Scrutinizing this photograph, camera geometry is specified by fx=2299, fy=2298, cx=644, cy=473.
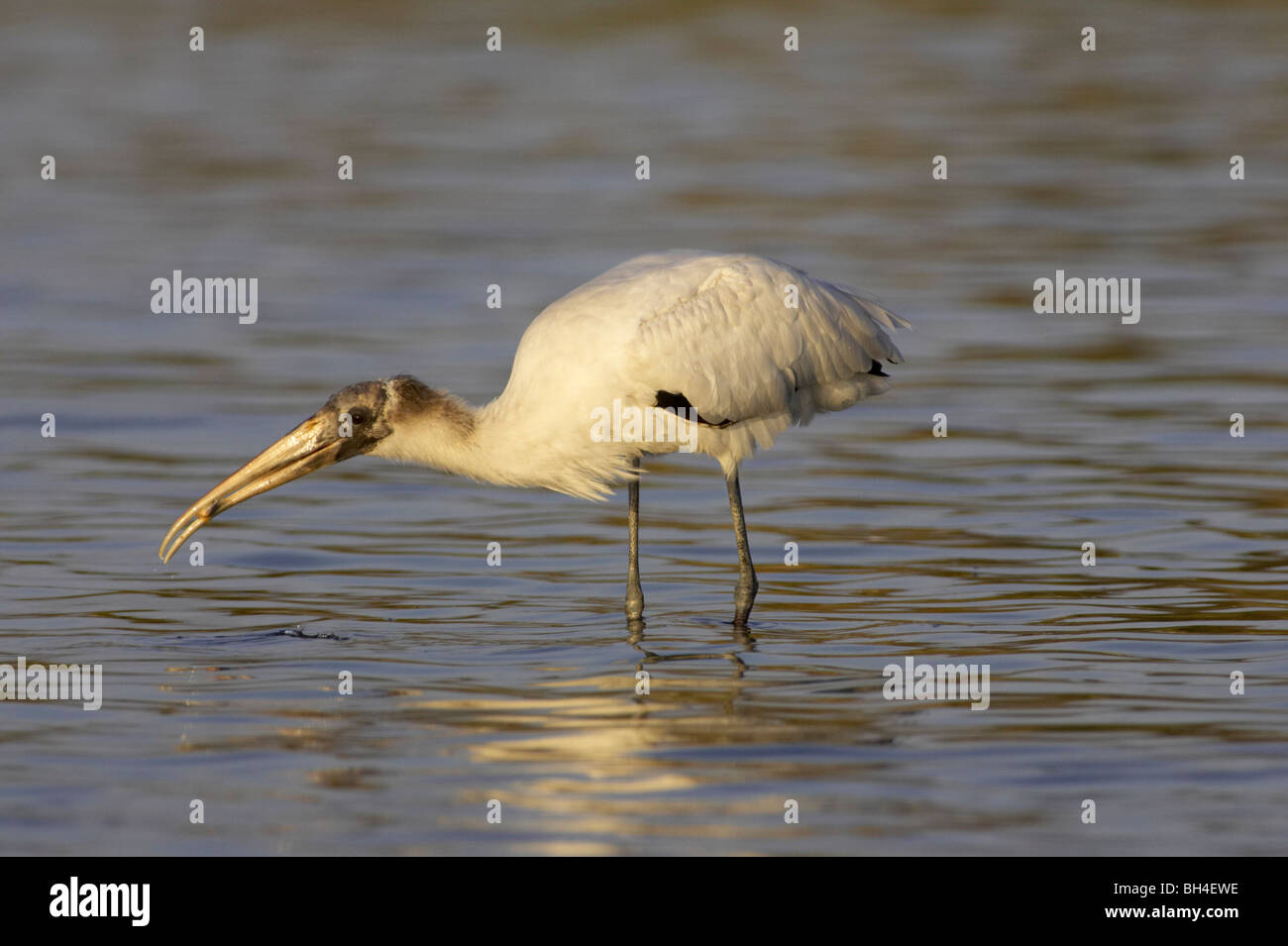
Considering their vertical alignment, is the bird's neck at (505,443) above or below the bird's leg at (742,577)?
above

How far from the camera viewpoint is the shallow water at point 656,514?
26.6 feet

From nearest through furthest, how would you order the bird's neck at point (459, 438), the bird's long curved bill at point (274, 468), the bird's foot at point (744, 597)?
the bird's neck at point (459, 438), the bird's long curved bill at point (274, 468), the bird's foot at point (744, 597)

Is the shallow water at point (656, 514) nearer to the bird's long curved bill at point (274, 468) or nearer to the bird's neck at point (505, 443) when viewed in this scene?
the bird's long curved bill at point (274, 468)

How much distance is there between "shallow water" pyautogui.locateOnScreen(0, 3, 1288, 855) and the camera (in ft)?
26.6

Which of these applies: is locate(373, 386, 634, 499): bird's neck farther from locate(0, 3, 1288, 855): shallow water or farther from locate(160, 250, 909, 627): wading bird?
locate(0, 3, 1288, 855): shallow water

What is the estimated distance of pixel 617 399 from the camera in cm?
1044

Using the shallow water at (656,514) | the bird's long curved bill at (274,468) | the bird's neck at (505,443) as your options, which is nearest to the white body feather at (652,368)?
the bird's neck at (505,443)

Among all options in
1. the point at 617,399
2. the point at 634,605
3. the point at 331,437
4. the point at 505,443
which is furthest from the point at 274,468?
the point at 634,605

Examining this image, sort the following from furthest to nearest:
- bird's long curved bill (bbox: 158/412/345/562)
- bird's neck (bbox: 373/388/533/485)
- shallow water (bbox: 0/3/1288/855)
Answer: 1. bird's long curved bill (bbox: 158/412/345/562)
2. bird's neck (bbox: 373/388/533/485)
3. shallow water (bbox: 0/3/1288/855)

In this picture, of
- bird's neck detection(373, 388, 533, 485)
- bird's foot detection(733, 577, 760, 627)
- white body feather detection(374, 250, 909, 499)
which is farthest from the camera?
bird's foot detection(733, 577, 760, 627)

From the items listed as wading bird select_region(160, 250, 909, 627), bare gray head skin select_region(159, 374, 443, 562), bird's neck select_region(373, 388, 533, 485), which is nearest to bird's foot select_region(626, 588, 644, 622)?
wading bird select_region(160, 250, 909, 627)

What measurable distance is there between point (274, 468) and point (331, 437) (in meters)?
0.35

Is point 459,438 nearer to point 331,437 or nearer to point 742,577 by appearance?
point 331,437

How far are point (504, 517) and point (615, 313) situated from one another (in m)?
2.92
